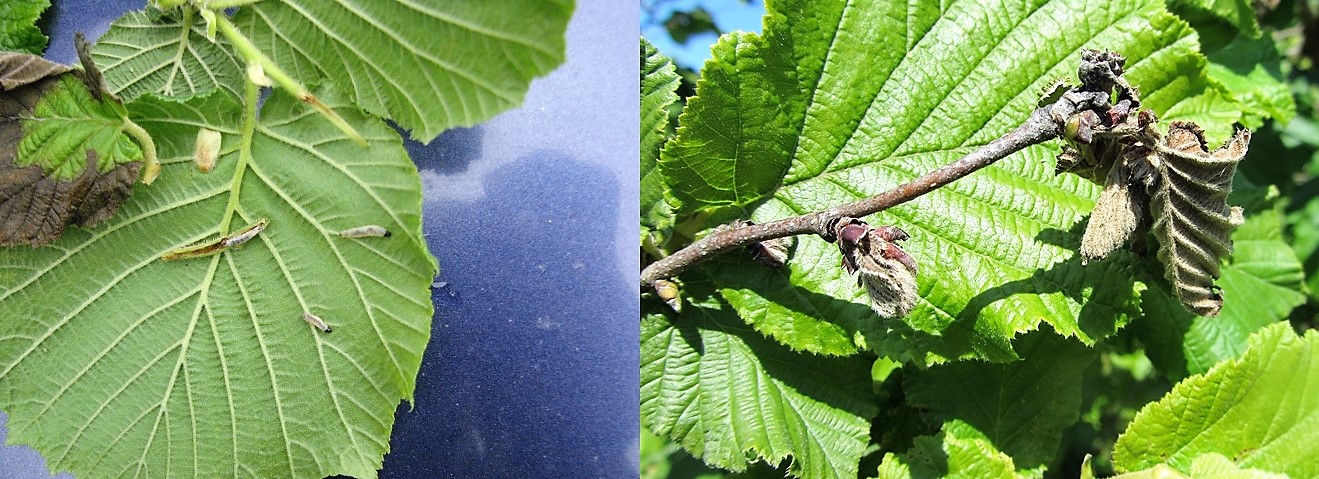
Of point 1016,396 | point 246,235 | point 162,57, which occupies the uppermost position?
point 162,57

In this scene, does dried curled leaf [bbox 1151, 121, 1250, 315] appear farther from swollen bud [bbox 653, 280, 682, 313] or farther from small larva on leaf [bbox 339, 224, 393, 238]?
small larva on leaf [bbox 339, 224, 393, 238]

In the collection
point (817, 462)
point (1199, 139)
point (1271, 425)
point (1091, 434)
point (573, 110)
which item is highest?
point (1199, 139)

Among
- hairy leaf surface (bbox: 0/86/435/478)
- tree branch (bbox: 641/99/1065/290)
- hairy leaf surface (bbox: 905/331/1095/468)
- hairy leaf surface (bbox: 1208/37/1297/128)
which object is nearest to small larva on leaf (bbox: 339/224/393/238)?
hairy leaf surface (bbox: 0/86/435/478)

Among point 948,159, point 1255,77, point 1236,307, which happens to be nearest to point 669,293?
point 948,159

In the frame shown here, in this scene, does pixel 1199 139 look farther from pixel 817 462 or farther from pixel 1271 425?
pixel 817 462

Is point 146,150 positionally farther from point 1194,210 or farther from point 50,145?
point 1194,210

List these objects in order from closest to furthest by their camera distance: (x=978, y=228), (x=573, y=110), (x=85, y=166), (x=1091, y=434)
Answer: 1. (x=85, y=166)
2. (x=573, y=110)
3. (x=978, y=228)
4. (x=1091, y=434)

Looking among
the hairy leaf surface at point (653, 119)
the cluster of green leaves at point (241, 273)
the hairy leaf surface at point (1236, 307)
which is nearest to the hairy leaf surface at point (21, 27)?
the cluster of green leaves at point (241, 273)

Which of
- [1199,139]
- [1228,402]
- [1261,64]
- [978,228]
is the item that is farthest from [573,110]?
[1261,64]
